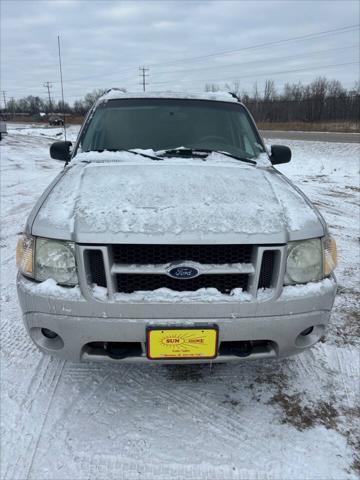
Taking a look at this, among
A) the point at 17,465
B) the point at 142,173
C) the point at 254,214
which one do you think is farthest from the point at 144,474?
the point at 142,173

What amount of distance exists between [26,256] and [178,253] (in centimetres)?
85

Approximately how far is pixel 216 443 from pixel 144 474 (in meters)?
0.42

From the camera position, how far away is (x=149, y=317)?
6.48 feet

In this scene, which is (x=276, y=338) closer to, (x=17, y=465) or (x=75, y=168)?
(x=17, y=465)

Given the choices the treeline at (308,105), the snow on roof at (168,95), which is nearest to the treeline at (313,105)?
the treeline at (308,105)

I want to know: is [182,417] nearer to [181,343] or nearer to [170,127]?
[181,343]

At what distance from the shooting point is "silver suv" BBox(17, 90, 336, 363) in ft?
6.45

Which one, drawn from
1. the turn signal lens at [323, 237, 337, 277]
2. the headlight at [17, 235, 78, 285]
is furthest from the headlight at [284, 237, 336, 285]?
the headlight at [17, 235, 78, 285]

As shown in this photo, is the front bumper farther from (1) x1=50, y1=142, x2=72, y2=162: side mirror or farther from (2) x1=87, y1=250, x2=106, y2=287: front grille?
(1) x1=50, y1=142, x2=72, y2=162: side mirror

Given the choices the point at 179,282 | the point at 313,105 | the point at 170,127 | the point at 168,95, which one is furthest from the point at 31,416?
the point at 313,105

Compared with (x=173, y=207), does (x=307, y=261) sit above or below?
below

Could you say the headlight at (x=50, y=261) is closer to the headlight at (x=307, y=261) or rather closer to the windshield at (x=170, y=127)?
the headlight at (x=307, y=261)

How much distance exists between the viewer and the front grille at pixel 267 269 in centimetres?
205

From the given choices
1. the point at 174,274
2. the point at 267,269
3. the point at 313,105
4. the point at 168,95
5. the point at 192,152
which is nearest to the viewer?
the point at 174,274
